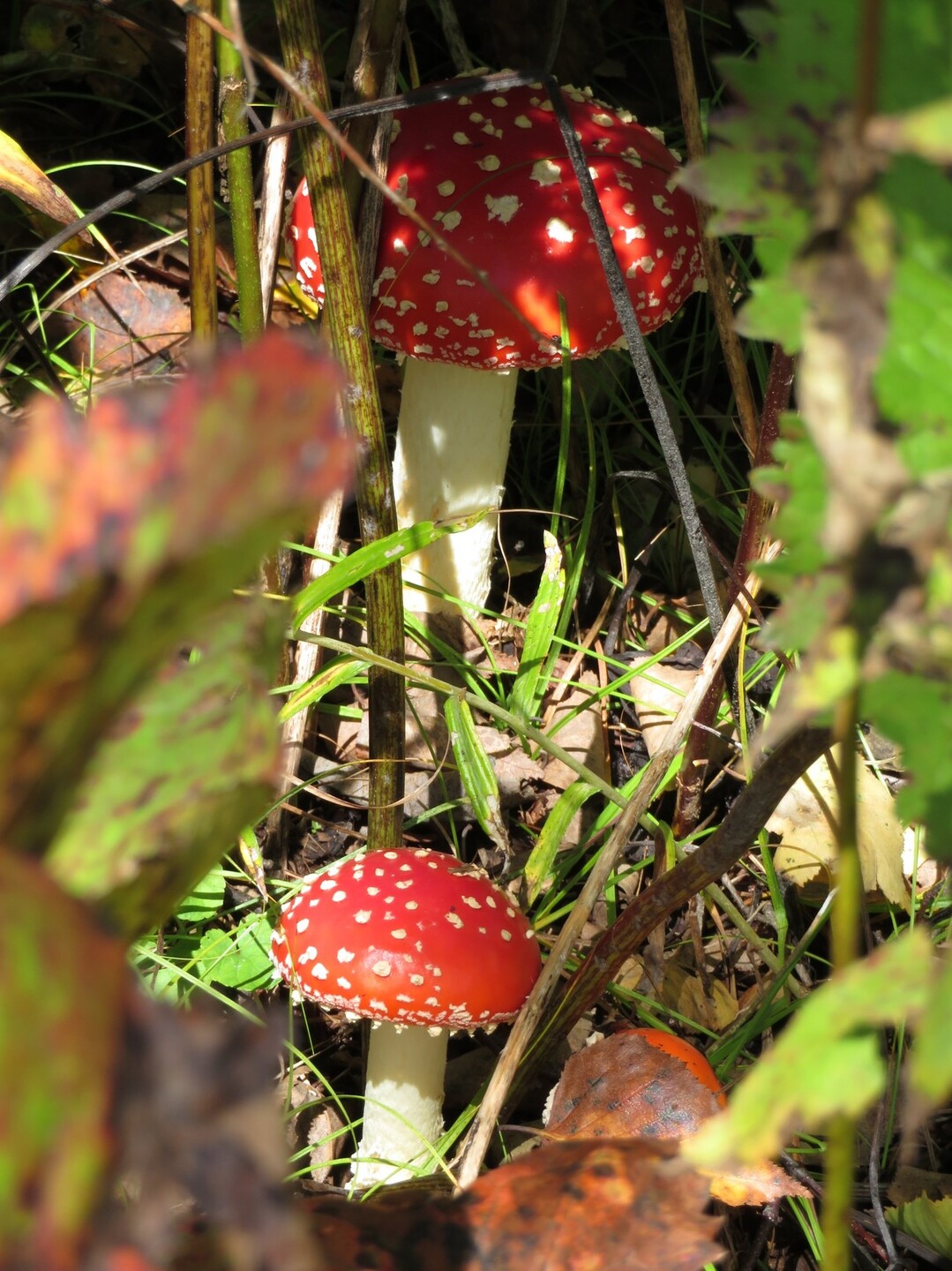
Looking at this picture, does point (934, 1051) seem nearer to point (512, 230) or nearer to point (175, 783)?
point (175, 783)

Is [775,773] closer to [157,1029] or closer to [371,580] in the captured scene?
[157,1029]

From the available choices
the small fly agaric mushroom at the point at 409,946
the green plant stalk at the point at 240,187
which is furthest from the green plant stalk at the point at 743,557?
the green plant stalk at the point at 240,187

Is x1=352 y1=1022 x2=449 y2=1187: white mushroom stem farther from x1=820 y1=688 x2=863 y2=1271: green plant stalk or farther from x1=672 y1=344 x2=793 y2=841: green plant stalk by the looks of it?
x1=820 y1=688 x2=863 y2=1271: green plant stalk

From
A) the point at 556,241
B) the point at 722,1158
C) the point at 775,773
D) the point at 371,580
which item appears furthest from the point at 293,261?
the point at 722,1158

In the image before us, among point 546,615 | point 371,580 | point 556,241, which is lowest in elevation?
point 546,615

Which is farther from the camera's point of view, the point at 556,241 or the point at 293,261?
the point at 293,261

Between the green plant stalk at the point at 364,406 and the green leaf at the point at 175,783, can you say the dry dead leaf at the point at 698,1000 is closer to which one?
the green plant stalk at the point at 364,406
